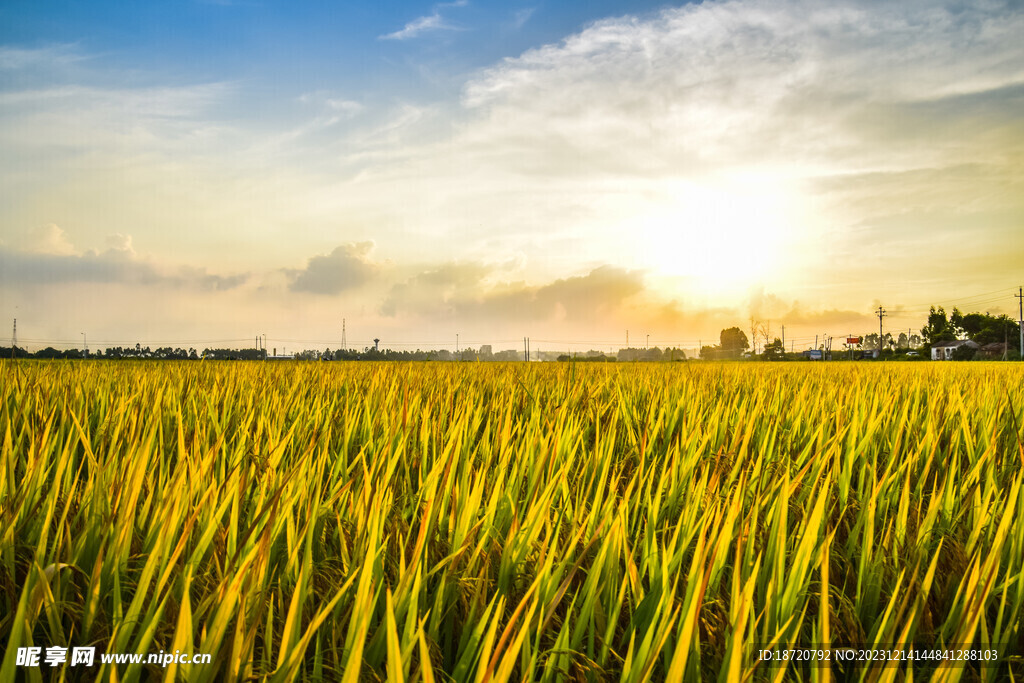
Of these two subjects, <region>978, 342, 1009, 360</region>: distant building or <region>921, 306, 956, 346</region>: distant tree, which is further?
<region>921, 306, 956, 346</region>: distant tree

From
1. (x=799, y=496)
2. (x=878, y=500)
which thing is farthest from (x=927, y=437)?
(x=799, y=496)

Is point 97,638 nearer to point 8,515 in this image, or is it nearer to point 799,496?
point 8,515

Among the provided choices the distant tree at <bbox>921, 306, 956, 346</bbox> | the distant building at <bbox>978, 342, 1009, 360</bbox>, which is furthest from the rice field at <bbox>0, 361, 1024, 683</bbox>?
the distant tree at <bbox>921, 306, 956, 346</bbox>

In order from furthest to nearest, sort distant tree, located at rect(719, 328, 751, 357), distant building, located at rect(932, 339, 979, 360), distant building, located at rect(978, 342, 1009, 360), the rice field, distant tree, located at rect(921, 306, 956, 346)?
1. distant tree, located at rect(719, 328, 751, 357)
2. distant tree, located at rect(921, 306, 956, 346)
3. distant building, located at rect(978, 342, 1009, 360)
4. distant building, located at rect(932, 339, 979, 360)
5. the rice field

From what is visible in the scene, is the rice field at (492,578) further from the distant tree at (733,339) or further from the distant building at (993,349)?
the distant tree at (733,339)

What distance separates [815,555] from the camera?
125cm

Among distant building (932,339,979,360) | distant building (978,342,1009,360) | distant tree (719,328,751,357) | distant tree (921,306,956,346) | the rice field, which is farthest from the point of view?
distant tree (719,328,751,357)

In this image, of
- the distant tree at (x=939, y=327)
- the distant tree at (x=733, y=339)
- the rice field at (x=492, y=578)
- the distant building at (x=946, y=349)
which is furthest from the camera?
the distant tree at (x=733, y=339)

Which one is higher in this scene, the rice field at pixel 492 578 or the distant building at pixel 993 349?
the distant building at pixel 993 349

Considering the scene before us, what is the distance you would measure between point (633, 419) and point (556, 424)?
811 mm

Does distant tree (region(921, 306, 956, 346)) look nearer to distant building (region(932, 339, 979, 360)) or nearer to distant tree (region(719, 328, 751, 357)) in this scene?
distant building (region(932, 339, 979, 360))

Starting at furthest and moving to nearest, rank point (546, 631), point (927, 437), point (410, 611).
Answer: point (927, 437)
point (546, 631)
point (410, 611)

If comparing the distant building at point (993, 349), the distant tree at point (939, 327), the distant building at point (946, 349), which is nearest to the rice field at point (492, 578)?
the distant building at point (946, 349)

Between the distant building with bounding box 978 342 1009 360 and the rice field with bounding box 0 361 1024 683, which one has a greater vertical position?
the distant building with bounding box 978 342 1009 360
